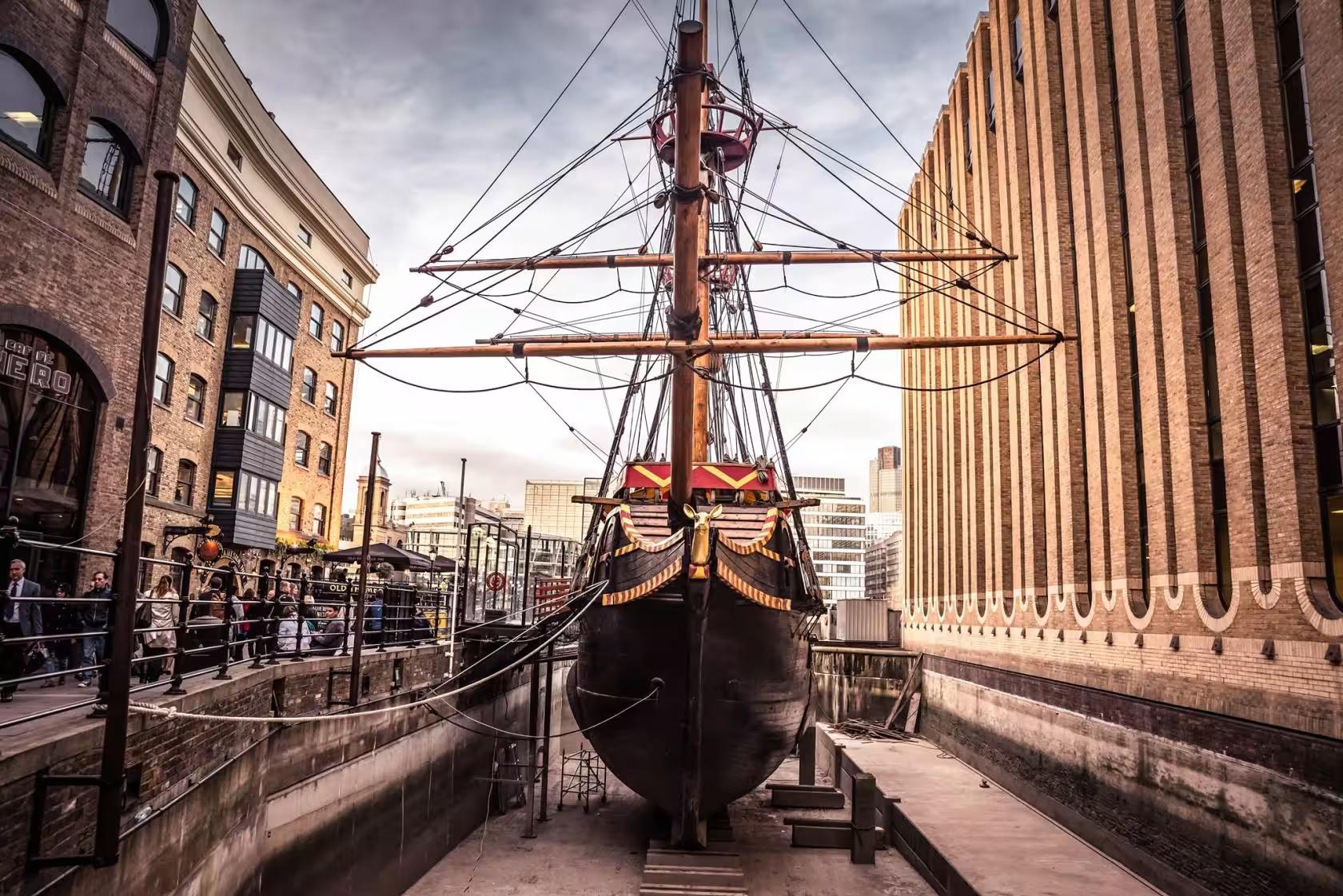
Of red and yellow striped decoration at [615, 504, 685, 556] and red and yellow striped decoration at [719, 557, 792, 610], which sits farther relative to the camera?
red and yellow striped decoration at [615, 504, 685, 556]

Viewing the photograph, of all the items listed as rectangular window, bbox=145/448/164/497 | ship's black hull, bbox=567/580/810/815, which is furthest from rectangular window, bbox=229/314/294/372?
ship's black hull, bbox=567/580/810/815

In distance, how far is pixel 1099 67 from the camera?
778 inches

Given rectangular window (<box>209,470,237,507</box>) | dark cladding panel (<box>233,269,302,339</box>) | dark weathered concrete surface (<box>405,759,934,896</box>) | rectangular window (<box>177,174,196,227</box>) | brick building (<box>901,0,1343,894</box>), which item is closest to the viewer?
brick building (<box>901,0,1343,894</box>)

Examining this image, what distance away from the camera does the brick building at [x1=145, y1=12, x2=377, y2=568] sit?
66.2 ft

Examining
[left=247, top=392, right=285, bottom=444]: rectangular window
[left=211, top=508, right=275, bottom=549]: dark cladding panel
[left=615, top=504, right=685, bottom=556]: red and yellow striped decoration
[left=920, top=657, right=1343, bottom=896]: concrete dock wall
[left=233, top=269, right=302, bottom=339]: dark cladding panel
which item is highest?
[left=233, top=269, right=302, bottom=339]: dark cladding panel

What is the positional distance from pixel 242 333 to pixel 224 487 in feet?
13.5

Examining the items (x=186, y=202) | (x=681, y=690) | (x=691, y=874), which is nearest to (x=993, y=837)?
(x=691, y=874)

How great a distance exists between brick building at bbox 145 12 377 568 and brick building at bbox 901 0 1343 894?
16544 millimetres

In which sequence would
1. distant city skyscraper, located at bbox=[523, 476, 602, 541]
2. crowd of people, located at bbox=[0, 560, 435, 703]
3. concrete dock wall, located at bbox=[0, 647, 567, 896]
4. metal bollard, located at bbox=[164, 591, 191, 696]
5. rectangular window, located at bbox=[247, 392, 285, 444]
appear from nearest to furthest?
concrete dock wall, located at bbox=[0, 647, 567, 896] → metal bollard, located at bbox=[164, 591, 191, 696] → crowd of people, located at bbox=[0, 560, 435, 703] → rectangular window, located at bbox=[247, 392, 285, 444] → distant city skyscraper, located at bbox=[523, 476, 602, 541]

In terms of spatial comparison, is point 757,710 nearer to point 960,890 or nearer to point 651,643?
point 651,643

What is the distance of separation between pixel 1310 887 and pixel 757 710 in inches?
276

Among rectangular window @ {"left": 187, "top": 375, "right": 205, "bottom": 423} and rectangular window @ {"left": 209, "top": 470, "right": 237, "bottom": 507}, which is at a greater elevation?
rectangular window @ {"left": 187, "top": 375, "right": 205, "bottom": 423}

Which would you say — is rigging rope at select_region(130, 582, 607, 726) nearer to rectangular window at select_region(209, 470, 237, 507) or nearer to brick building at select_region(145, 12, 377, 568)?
brick building at select_region(145, 12, 377, 568)

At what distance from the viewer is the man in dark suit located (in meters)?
7.07
